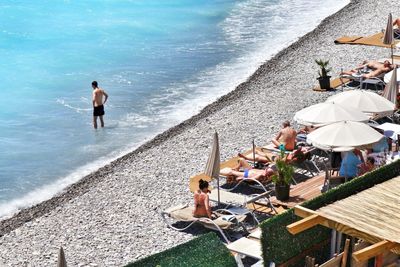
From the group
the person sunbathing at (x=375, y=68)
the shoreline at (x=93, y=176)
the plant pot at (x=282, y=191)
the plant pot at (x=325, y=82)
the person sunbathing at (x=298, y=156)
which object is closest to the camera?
the plant pot at (x=282, y=191)

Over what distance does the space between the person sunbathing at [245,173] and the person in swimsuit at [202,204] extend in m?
1.58

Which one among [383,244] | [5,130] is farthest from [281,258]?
[5,130]

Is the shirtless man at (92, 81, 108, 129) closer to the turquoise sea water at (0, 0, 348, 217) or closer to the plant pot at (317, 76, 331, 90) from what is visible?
the turquoise sea water at (0, 0, 348, 217)

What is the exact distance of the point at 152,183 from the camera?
16.2 m

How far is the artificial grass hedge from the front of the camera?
9758 millimetres

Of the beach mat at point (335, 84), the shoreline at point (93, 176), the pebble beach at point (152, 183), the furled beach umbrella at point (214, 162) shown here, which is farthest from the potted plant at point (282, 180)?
the beach mat at point (335, 84)

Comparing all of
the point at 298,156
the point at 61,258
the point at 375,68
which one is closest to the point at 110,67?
the point at 375,68

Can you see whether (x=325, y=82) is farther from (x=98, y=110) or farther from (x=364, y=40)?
(x=98, y=110)

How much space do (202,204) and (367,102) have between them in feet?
14.9

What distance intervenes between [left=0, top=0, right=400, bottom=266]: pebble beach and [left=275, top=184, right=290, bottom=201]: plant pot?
1595 millimetres

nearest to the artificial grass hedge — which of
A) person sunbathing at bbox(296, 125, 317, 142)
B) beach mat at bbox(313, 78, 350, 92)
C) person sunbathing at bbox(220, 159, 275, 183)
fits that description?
person sunbathing at bbox(220, 159, 275, 183)

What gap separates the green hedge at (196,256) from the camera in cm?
973

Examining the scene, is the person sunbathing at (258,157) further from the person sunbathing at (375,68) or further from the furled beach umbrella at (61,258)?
the furled beach umbrella at (61,258)

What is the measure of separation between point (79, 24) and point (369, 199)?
2987 cm
